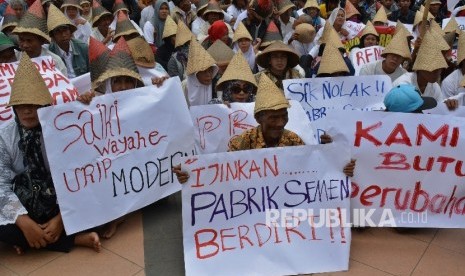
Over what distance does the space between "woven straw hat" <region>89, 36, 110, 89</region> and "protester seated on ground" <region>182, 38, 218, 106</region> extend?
2.56 feet

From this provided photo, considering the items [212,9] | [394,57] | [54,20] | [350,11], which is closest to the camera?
[394,57]

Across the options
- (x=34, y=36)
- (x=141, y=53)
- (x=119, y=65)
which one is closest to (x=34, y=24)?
(x=34, y=36)

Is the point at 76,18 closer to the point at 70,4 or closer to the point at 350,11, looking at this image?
the point at 70,4

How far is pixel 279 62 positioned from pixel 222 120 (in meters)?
0.99

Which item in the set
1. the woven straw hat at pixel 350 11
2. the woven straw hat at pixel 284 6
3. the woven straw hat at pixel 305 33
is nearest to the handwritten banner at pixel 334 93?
the woven straw hat at pixel 305 33

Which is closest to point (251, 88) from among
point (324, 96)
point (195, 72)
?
point (195, 72)

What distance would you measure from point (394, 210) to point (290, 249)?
94cm

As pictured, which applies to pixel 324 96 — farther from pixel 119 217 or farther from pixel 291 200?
pixel 119 217

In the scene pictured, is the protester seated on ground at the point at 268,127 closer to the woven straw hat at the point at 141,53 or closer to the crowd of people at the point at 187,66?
the crowd of people at the point at 187,66

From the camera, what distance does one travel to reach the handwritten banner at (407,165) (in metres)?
3.45

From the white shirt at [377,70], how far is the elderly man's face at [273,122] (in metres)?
2.28

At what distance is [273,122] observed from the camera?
3227 millimetres

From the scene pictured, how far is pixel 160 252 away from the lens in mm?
3547

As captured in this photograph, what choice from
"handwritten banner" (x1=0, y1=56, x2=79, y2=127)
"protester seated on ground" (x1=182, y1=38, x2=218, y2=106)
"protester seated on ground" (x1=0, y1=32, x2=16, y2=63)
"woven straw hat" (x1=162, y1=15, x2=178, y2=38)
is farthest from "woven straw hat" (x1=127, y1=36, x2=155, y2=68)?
"woven straw hat" (x1=162, y1=15, x2=178, y2=38)
